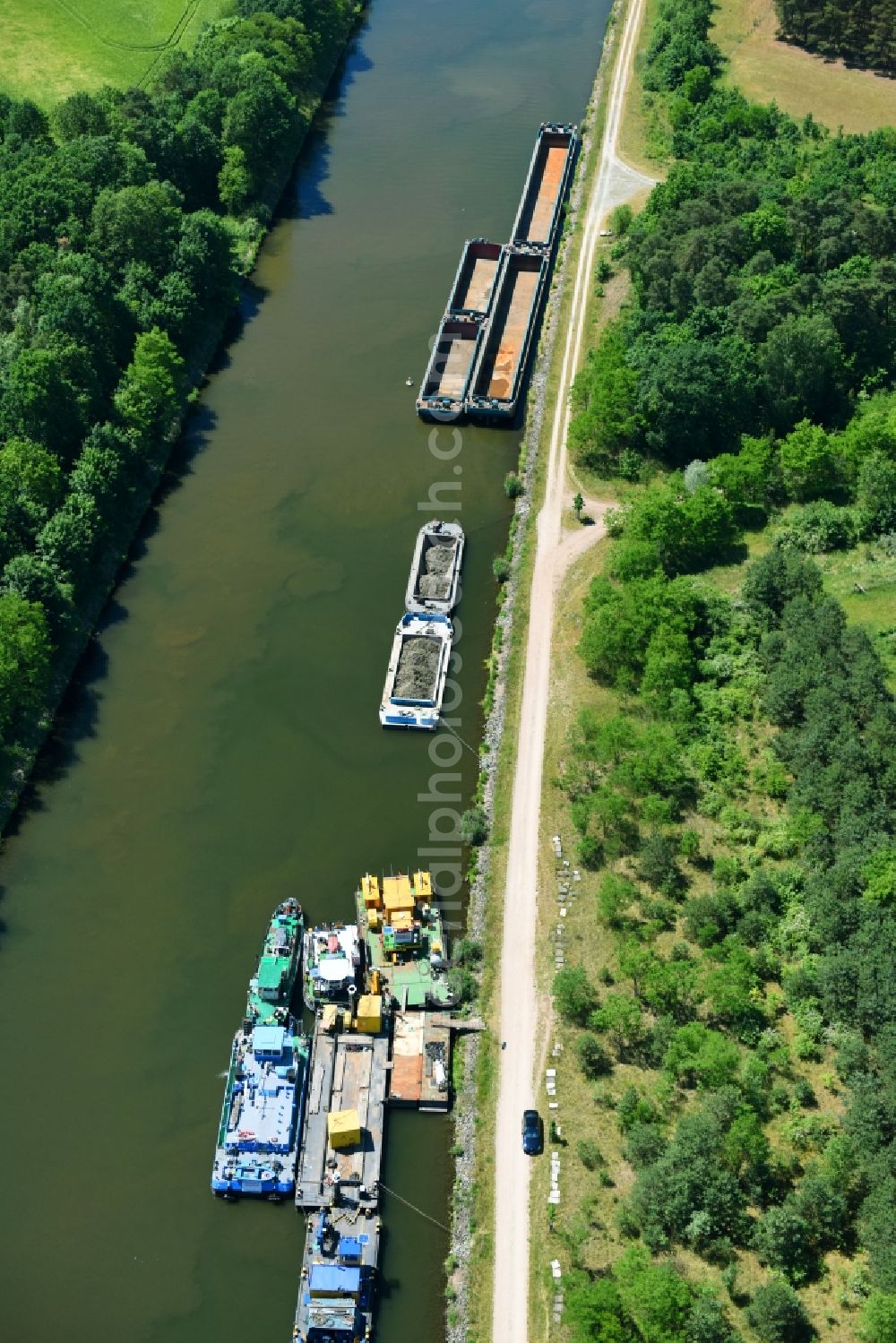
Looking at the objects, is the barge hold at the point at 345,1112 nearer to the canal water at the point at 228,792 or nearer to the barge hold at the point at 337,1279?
the barge hold at the point at 337,1279

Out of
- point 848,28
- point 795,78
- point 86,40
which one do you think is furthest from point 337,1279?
point 848,28

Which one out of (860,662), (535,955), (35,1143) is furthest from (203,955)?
(860,662)

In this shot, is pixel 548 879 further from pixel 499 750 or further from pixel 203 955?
pixel 203 955

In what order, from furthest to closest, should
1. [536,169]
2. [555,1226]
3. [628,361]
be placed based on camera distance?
[536,169] → [628,361] → [555,1226]

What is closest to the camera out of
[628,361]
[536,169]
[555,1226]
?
[555,1226]

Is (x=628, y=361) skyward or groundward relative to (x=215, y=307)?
groundward

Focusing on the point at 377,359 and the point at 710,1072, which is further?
the point at 377,359
